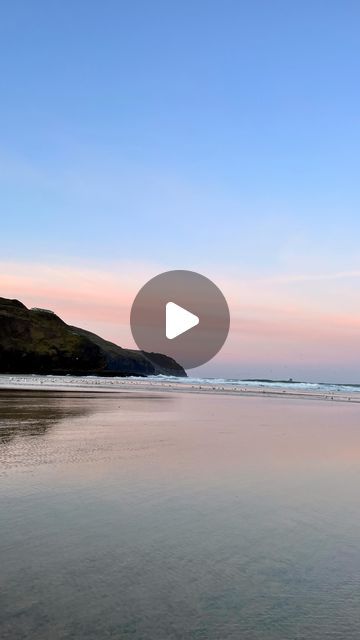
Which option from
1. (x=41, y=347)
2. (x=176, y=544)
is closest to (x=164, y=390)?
(x=176, y=544)

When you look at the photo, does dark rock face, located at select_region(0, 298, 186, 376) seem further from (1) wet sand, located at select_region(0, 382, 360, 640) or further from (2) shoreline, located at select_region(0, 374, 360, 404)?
(1) wet sand, located at select_region(0, 382, 360, 640)

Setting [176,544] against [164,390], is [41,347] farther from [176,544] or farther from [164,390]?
[176,544]

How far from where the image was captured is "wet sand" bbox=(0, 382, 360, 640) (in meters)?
4.71

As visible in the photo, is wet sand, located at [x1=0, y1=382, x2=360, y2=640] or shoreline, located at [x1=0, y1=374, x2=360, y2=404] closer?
wet sand, located at [x1=0, y1=382, x2=360, y2=640]

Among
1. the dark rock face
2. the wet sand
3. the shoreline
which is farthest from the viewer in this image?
the dark rock face

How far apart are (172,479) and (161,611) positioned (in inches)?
243

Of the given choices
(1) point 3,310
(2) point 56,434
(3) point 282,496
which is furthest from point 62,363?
(3) point 282,496

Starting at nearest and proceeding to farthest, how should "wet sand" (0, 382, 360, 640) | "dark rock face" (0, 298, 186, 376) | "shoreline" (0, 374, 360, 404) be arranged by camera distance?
"wet sand" (0, 382, 360, 640) → "shoreline" (0, 374, 360, 404) → "dark rock face" (0, 298, 186, 376)

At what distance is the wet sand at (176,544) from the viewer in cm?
471

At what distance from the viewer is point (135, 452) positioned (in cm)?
1449

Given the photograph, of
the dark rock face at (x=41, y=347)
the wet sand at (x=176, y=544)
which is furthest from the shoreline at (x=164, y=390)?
the dark rock face at (x=41, y=347)

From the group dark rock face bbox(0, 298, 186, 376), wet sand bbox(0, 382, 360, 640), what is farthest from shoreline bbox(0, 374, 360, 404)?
dark rock face bbox(0, 298, 186, 376)

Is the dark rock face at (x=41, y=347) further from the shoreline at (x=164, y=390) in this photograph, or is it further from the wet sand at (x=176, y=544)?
the wet sand at (x=176, y=544)

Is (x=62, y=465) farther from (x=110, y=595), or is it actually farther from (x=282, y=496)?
(x=110, y=595)
